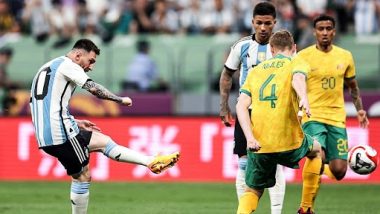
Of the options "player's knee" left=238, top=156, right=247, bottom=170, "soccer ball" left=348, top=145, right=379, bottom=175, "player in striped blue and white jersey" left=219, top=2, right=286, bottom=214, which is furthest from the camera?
"soccer ball" left=348, top=145, right=379, bottom=175

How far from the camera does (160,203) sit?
14734 millimetres

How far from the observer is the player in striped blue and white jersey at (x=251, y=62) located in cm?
1148

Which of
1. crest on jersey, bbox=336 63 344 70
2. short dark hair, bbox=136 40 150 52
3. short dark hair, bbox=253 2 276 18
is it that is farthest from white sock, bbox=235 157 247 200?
short dark hair, bbox=136 40 150 52

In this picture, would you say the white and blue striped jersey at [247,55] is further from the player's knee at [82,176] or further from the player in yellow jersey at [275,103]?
the player's knee at [82,176]

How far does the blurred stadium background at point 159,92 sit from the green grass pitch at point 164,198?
0.03 m

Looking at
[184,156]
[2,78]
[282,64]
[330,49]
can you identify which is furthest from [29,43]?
[282,64]

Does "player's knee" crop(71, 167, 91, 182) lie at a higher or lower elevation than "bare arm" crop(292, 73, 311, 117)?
lower

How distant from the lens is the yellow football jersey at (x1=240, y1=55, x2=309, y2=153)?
10.2m

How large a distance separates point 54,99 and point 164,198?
484cm

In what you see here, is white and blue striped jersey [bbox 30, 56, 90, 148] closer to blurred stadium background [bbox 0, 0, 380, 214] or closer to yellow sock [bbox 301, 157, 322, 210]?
yellow sock [bbox 301, 157, 322, 210]

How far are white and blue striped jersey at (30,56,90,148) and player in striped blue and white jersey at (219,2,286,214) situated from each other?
1.92 m

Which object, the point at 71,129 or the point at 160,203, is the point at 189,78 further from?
the point at 71,129

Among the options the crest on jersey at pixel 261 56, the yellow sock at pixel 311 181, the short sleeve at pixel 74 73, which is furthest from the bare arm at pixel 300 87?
the short sleeve at pixel 74 73

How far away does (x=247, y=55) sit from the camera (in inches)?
469
